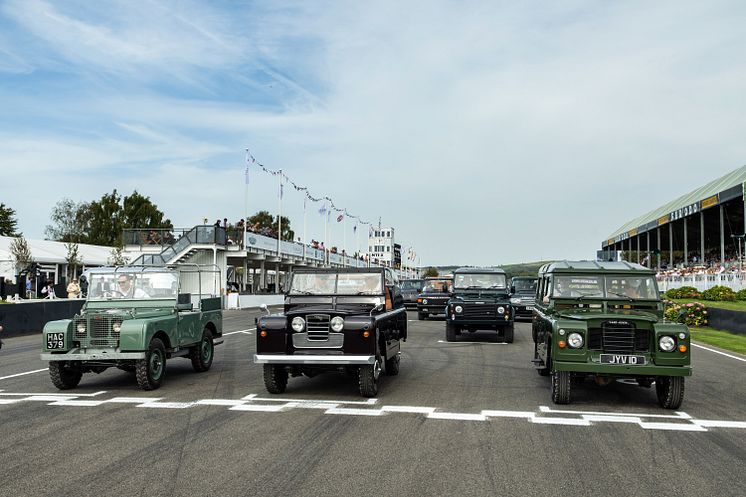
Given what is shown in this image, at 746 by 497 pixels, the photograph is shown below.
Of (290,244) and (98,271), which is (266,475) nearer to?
(98,271)

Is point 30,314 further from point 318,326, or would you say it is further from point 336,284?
point 318,326

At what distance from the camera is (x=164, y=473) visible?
5.90m

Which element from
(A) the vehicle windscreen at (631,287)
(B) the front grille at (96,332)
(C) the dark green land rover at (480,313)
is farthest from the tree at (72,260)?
(A) the vehicle windscreen at (631,287)

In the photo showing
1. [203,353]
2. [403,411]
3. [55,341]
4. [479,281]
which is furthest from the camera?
[479,281]

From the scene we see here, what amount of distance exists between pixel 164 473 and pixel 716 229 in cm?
6091

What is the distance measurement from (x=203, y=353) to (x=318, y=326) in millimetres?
3884

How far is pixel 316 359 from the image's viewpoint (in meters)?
9.46

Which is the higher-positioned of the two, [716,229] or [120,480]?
[716,229]

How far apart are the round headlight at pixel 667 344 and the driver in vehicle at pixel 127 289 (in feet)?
27.6

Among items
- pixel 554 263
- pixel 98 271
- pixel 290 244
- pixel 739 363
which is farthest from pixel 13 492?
pixel 290 244

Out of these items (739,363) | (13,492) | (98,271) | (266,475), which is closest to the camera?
(13,492)

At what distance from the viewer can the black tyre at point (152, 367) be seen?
10148 millimetres

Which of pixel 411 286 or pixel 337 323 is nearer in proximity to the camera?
pixel 337 323

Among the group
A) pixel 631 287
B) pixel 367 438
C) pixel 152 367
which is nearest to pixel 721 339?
pixel 631 287
